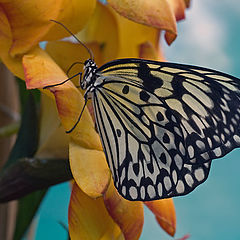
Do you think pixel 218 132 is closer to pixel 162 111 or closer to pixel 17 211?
pixel 162 111

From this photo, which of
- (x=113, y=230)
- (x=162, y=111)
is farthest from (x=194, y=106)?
(x=113, y=230)

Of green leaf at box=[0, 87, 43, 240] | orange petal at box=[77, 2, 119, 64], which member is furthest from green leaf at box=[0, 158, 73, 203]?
orange petal at box=[77, 2, 119, 64]

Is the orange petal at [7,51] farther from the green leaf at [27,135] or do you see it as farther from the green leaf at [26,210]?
the green leaf at [26,210]

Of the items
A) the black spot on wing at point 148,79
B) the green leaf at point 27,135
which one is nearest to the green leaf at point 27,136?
the green leaf at point 27,135

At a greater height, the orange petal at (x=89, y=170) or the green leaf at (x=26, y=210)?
the orange petal at (x=89, y=170)

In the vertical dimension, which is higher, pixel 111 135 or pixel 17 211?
pixel 111 135

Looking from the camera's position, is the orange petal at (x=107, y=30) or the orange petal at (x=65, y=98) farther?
the orange petal at (x=107, y=30)

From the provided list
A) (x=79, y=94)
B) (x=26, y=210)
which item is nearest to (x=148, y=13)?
(x=79, y=94)
